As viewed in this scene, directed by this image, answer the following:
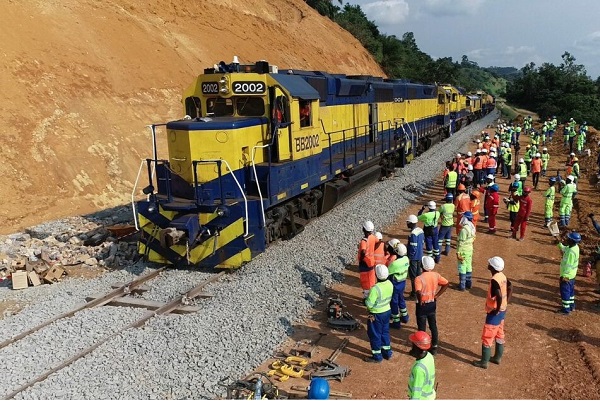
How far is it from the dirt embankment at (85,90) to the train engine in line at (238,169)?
7.09 meters

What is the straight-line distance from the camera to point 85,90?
20516mm

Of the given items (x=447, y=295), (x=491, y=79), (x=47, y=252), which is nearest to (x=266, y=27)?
(x=47, y=252)

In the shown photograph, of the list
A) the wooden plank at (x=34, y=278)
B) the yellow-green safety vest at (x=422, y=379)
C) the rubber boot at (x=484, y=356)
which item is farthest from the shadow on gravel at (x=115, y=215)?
the yellow-green safety vest at (x=422, y=379)

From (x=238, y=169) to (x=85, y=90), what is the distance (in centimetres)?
1348

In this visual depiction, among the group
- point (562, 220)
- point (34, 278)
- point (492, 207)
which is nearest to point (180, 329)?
point (34, 278)

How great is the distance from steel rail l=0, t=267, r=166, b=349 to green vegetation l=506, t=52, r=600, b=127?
5265 centimetres

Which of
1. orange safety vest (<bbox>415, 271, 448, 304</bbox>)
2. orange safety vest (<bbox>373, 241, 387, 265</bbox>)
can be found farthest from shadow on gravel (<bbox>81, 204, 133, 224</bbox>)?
orange safety vest (<bbox>415, 271, 448, 304</bbox>)

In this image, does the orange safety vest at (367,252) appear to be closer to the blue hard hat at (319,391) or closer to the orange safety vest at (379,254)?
the orange safety vest at (379,254)

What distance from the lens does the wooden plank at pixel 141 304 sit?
8.28 m

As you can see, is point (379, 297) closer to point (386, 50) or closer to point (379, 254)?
point (379, 254)

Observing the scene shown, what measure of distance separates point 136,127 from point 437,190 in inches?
501

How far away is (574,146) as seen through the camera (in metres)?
30.4

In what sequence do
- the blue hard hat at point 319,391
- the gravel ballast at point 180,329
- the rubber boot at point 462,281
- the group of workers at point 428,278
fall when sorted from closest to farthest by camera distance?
the blue hard hat at point 319,391 < the gravel ballast at point 180,329 < the group of workers at point 428,278 < the rubber boot at point 462,281

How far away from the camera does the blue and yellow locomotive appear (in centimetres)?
977
